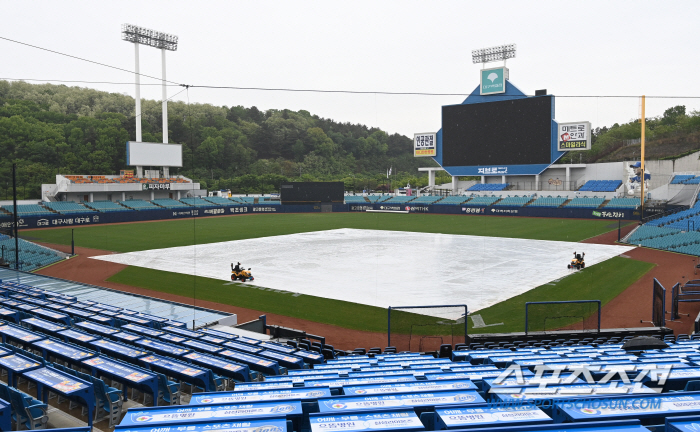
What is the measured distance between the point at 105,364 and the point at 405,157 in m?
133

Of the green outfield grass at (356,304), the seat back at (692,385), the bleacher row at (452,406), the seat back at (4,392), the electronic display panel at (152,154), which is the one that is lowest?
the green outfield grass at (356,304)

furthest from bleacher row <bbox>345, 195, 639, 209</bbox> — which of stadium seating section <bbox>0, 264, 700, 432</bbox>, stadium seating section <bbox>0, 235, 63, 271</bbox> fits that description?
stadium seating section <bbox>0, 235, 63, 271</bbox>

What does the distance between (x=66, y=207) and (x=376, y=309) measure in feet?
197

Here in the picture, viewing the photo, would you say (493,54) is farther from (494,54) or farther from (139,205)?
(139,205)

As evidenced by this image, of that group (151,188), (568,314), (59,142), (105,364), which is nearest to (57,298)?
(105,364)

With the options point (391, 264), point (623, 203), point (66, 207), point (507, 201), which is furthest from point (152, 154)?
point (623, 203)

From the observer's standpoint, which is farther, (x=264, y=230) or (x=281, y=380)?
(x=264, y=230)

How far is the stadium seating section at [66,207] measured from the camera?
205 feet

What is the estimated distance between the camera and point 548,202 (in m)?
69.8

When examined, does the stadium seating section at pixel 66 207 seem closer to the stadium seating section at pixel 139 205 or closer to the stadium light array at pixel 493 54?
the stadium seating section at pixel 139 205

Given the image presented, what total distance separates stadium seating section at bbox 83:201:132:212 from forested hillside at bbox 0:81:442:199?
1297 cm

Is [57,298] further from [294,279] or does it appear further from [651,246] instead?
[651,246]

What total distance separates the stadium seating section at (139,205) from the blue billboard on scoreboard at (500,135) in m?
48.2

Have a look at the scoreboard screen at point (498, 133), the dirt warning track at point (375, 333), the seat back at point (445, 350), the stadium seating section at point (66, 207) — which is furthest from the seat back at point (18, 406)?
the scoreboard screen at point (498, 133)
